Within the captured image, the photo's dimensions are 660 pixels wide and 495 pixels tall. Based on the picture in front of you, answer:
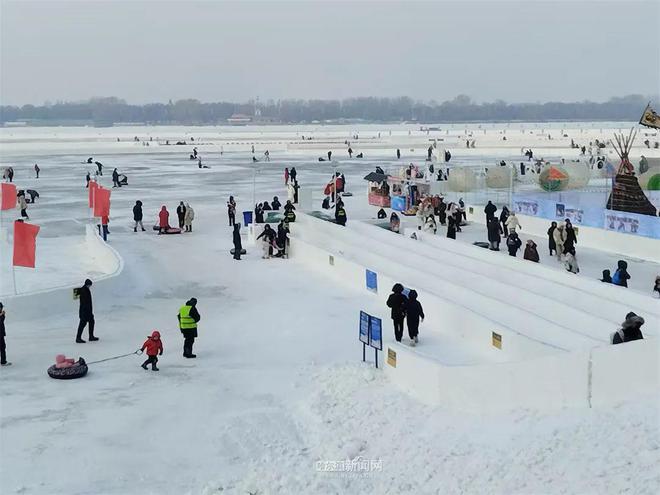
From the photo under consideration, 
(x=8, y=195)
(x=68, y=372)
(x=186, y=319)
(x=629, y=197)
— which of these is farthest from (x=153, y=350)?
(x=629, y=197)

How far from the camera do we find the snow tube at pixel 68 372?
10.2 metres

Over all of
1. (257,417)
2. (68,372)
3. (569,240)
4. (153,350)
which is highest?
(569,240)

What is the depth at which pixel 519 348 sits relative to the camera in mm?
10148

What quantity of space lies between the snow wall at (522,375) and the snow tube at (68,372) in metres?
3.60

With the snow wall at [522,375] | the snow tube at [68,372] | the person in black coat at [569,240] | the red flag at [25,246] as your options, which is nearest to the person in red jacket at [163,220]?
the red flag at [25,246]

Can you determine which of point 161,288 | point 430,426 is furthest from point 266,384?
point 161,288

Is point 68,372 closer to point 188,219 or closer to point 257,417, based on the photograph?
point 257,417

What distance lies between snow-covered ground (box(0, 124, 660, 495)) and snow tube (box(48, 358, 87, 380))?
0.14 metres

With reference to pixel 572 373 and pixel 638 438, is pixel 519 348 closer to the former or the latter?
pixel 572 373

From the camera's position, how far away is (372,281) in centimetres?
1463

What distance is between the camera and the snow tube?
403 inches

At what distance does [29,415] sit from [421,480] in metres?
4.56

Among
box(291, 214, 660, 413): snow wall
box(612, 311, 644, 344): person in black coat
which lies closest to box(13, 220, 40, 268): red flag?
box(291, 214, 660, 413): snow wall

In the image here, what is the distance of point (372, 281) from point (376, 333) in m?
4.47
